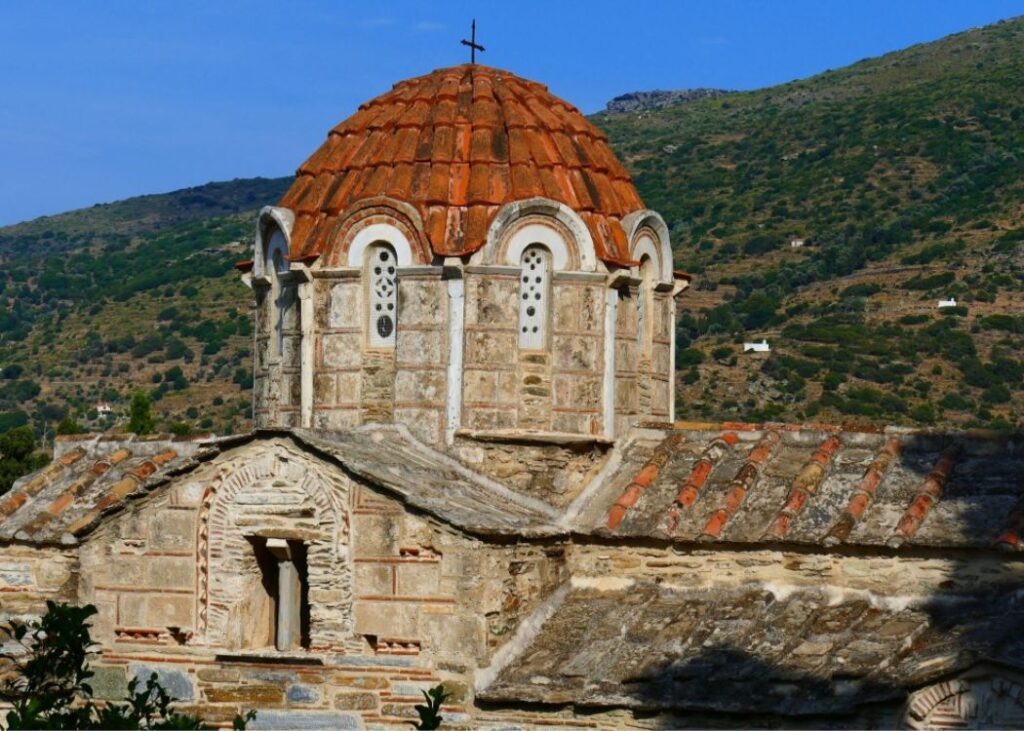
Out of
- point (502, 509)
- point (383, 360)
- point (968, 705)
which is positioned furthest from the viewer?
point (383, 360)

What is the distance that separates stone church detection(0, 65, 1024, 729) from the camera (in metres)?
16.5

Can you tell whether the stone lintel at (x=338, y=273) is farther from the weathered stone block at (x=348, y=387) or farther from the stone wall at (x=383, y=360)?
the weathered stone block at (x=348, y=387)

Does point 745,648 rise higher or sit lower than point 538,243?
lower

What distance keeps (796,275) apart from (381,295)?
103 feet

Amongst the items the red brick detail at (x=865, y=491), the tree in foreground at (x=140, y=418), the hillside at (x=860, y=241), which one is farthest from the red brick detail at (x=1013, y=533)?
the hillside at (x=860, y=241)

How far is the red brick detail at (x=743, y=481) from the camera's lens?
18.0 metres

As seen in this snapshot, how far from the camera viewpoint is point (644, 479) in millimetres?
19062

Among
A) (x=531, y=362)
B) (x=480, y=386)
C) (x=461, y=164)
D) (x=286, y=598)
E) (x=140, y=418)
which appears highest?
(x=461, y=164)

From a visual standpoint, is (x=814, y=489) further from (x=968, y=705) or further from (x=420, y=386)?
(x=420, y=386)

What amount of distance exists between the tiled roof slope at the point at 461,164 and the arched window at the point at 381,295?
1.64ft

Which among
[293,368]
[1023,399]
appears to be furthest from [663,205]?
[293,368]

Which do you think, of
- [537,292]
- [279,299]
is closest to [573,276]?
[537,292]

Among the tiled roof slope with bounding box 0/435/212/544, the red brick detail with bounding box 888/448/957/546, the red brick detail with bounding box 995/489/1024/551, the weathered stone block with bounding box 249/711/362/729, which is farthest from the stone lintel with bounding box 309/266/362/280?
the red brick detail with bounding box 995/489/1024/551

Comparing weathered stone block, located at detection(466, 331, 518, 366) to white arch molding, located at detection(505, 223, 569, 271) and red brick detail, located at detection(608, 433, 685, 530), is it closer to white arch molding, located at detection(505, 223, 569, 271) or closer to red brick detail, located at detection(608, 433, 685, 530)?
white arch molding, located at detection(505, 223, 569, 271)
